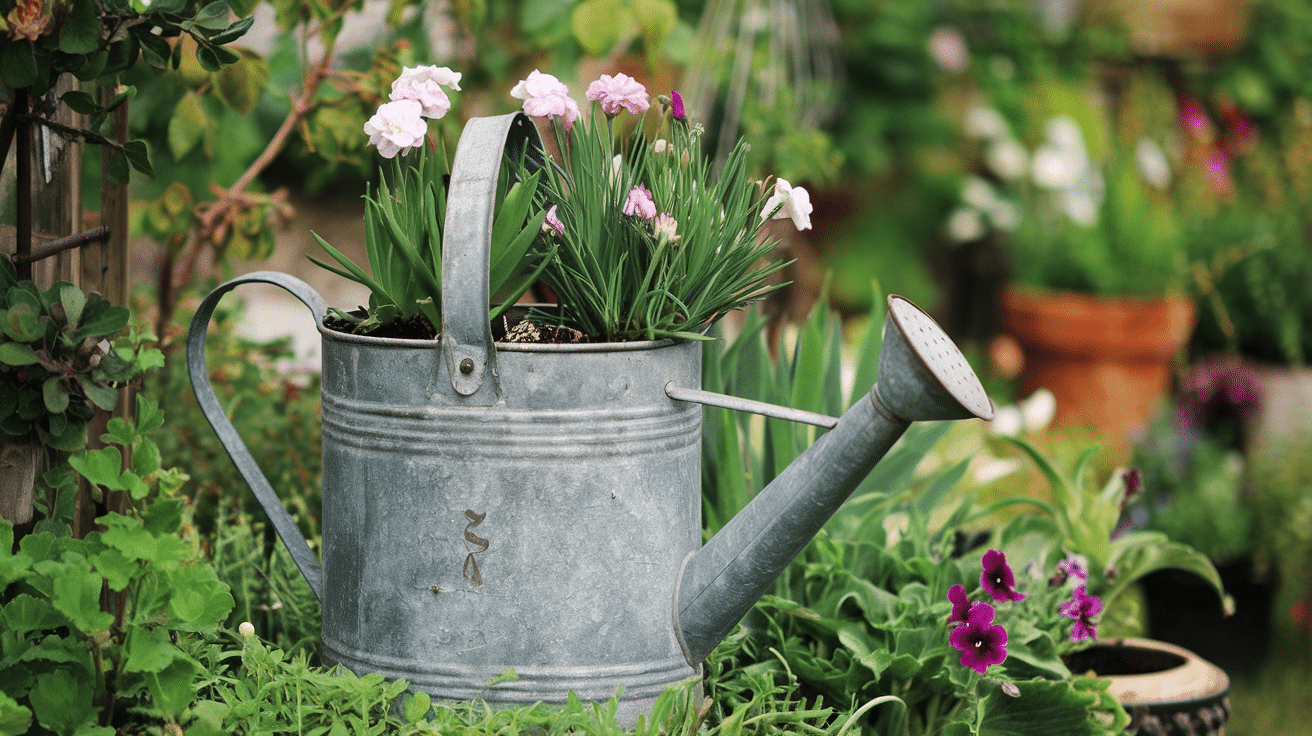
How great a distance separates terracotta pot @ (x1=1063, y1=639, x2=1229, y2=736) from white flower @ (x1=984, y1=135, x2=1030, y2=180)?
299 cm

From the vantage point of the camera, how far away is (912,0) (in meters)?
4.25

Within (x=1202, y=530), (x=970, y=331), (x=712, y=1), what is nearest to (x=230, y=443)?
(x=712, y=1)

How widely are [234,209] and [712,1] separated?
174 cm

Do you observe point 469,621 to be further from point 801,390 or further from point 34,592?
point 801,390

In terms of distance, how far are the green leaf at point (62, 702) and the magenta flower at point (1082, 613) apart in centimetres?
116

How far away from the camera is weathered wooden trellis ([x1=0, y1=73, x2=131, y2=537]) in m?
1.24

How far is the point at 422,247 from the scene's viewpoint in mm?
1312

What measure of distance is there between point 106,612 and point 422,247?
0.50 metres

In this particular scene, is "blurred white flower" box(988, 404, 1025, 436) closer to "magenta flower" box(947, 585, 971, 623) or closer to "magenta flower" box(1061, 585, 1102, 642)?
"magenta flower" box(1061, 585, 1102, 642)

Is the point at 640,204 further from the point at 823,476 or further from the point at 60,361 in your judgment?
the point at 60,361

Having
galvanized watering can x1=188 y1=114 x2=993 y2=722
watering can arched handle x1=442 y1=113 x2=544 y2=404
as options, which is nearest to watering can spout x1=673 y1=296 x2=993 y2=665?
galvanized watering can x1=188 y1=114 x2=993 y2=722

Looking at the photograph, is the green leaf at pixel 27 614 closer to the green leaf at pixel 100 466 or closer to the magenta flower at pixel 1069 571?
the green leaf at pixel 100 466

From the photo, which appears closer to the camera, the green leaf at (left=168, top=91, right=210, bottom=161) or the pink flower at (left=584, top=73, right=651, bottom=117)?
the pink flower at (left=584, top=73, right=651, bottom=117)

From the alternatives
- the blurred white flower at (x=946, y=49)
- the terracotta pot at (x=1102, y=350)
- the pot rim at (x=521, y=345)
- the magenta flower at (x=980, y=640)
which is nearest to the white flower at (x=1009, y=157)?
the blurred white flower at (x=946, y=49)
